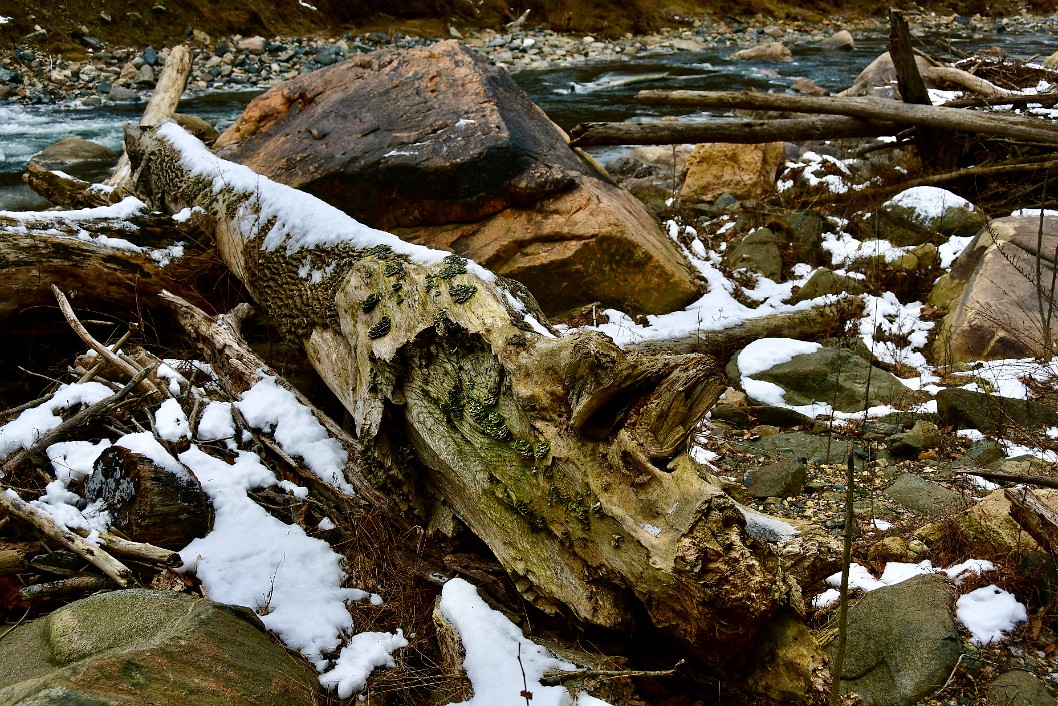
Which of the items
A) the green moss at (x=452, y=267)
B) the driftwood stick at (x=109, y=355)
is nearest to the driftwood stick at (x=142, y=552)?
the driftwood stick at (x=109, y=355)

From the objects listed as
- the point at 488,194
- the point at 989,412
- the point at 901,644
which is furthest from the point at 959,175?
the point at 901,644

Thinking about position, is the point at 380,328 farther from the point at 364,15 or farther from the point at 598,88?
the point at 364,15

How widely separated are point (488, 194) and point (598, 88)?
10.3 m

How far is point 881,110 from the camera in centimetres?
669

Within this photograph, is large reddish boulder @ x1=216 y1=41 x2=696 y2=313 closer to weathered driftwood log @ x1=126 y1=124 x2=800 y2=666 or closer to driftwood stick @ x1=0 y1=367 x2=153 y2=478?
weathered driftwood log @ x1=126 y1=124 x2=800 y2=666

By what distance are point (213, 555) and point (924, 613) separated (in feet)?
8.25

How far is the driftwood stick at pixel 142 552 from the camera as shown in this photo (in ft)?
8.97

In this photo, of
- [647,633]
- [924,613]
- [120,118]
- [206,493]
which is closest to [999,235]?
[924,613]

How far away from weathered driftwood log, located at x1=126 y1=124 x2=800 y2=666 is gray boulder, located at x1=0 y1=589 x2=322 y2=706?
0.82m

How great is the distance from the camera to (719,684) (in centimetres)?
228

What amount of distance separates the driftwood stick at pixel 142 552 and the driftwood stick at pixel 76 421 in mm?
635

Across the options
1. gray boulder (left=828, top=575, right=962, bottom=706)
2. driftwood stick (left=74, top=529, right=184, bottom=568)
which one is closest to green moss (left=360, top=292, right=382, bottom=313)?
driftwood stick (left=74, top=529, right=184, bottom=568)

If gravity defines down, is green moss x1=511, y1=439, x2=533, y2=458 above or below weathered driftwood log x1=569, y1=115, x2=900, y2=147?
below

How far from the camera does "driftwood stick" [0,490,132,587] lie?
8.67 ft
